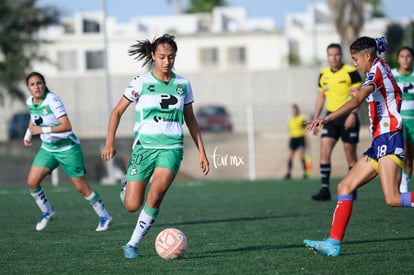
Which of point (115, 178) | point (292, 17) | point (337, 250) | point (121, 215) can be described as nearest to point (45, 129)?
point (121, 215)

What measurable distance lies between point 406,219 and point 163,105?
4.63m

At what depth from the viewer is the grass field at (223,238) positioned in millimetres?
8008

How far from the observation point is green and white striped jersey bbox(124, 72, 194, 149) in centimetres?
862

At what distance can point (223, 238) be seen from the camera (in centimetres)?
1016

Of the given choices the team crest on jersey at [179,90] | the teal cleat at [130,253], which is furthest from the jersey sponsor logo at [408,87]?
the teal cleat at [130,253]

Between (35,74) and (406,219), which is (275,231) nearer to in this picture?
(406,219)

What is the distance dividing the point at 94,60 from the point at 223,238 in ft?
203

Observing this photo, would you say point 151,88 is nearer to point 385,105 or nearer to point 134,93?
point 134,93

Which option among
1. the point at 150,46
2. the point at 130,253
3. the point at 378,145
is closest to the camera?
the point at 378,145

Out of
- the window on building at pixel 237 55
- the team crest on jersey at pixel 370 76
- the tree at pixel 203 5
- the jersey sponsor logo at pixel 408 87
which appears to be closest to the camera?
the team crest on jersey at pixel 370 76

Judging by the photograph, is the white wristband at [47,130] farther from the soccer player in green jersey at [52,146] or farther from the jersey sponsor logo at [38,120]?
the jersey sponsor logo at [38,120]

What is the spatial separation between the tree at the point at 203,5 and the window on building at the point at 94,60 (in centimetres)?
3081

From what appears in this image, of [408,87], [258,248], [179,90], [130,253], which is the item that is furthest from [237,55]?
[130,253]

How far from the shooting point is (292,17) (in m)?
80.7
